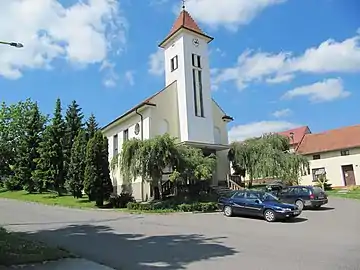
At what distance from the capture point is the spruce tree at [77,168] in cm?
3225

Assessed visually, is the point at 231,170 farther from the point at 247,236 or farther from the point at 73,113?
the point at 247,236

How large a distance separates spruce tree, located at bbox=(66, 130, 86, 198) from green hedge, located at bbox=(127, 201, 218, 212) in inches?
377

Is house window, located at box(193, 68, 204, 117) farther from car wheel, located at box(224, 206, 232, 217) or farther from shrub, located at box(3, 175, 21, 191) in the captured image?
shrub, located at box(3, 175, 21, 191)

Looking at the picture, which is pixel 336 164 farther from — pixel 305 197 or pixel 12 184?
pixel 12 184

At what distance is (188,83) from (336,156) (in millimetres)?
26609

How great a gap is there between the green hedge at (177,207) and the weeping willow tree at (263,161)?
12.0 m

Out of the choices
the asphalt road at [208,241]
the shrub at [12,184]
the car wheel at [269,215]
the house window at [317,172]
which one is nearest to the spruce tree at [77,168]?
the asphalt road at [208,241]

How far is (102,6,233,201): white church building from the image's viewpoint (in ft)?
103

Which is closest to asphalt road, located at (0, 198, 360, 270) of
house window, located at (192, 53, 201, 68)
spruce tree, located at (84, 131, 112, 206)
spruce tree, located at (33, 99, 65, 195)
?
spruce tree, located at (84, 131, 112, 206)

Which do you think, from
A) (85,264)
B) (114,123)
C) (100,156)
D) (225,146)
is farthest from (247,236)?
(114,123)

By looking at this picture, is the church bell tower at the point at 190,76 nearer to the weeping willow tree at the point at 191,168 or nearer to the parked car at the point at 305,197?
the weeping willow tree at the point at 191,168

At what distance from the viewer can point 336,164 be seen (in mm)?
48094

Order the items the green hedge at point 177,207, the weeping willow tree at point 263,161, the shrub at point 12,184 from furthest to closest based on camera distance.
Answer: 1. the shrub at point 12,184
2. the weeping willow tree at point 263,161
3. the green hedge at point 177,207

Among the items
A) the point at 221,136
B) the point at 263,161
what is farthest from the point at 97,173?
the point at 263,161
